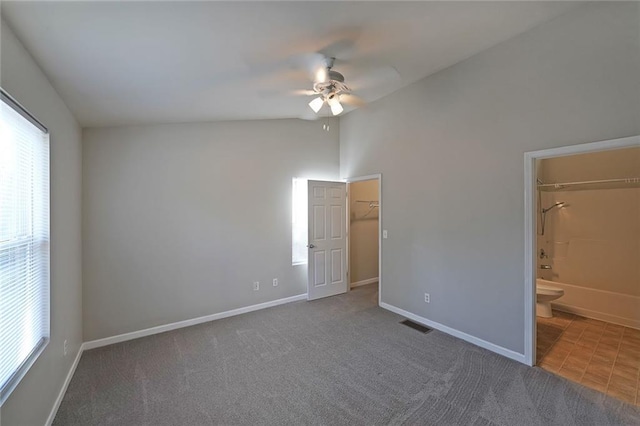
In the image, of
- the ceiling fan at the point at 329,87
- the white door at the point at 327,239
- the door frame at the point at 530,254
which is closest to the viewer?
the ceiling fan at the point at 329,87

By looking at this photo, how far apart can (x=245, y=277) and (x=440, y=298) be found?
2.68 meters

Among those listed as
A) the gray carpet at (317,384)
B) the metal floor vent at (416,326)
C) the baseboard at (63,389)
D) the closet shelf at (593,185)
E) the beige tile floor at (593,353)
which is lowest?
the gray carpet at (317,384)

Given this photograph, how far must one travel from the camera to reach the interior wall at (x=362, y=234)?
17.2 ft

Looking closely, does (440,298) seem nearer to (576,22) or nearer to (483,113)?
(483,113)

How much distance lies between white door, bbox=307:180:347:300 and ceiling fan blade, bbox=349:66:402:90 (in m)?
1.71

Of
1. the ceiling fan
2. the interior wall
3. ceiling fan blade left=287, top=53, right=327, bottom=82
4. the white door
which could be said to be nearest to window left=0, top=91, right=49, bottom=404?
ceiling fan blade left=287, top=53, right=327, bottom=82

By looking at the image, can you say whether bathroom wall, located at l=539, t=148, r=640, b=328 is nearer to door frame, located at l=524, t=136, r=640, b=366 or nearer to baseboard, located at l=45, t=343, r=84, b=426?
door frame, located at l=524, t=136, r=640, b=366

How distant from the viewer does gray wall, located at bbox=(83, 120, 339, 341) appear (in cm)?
307

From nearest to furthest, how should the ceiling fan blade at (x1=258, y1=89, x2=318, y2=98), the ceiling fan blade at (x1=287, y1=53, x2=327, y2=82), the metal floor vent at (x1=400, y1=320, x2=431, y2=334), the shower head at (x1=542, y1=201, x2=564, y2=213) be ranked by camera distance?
1. the ceiling fan blade at (x1=287, y1=53, x2=327, y2=82)
2. the ceiling fan blade at (x1=258, y1=89, x2=318, y2=98)
3. the metal floor vent at (x1=400, y1=320, x2=431, y2=334)
4. the shower head at (x1=542, y1=201, x2=564, y2=213)

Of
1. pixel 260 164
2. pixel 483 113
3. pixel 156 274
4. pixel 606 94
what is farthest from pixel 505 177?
pixel 156 274

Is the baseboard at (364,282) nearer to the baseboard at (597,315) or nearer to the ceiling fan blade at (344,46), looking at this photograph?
the baseboard at (597,315)

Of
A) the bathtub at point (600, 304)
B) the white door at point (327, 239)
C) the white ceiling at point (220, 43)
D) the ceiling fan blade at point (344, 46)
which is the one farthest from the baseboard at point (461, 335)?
the ceiling fan blade at point (344, 46)

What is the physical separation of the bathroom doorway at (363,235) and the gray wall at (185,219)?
116cm

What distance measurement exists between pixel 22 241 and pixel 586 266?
614 centimetres
